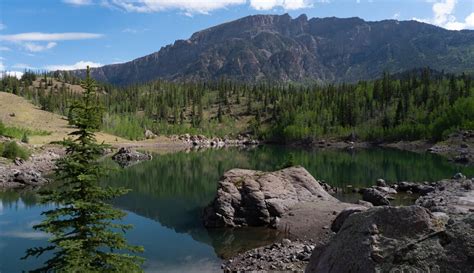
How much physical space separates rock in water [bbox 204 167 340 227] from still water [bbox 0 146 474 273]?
2037mm

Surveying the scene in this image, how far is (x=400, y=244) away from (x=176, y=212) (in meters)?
49.3

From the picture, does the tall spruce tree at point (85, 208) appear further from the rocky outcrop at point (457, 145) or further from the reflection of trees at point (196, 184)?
the rocky outcrop at point (457, 145)

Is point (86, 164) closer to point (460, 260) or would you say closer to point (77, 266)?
Answer: point (77, 266)

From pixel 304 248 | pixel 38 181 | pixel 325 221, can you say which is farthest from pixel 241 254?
pixel 38 181

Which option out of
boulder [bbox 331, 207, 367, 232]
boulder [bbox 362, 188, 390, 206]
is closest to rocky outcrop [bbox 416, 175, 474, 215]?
boulder [bbox 362, 188, 390, 206]

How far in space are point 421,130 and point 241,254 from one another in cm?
15925

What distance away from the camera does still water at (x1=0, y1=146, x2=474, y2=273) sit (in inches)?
1519

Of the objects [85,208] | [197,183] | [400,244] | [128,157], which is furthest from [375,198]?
[128,157]

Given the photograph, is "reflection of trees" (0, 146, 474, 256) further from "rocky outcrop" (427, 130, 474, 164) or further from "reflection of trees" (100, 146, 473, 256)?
"rocky outcrop" (427, 130, 474, 164)

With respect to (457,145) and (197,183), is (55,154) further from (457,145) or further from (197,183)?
(457,145)

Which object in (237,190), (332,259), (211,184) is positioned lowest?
(211,184)

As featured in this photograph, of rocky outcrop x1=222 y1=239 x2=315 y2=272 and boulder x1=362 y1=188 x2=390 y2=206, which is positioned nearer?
rocky outcrop x1=222 y1=239 x2=315 y2=272

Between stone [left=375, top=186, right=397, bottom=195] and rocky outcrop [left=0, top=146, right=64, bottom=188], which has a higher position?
stone [left=375, top=186, right=397, bottom=195]

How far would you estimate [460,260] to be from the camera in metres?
9.43
